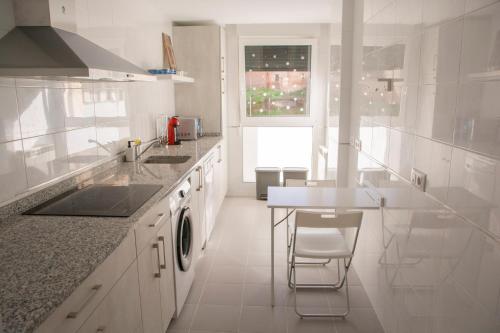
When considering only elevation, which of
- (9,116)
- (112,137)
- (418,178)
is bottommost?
(418,178)

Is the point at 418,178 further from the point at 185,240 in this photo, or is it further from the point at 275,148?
the point at 275,148

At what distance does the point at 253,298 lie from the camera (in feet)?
9.45

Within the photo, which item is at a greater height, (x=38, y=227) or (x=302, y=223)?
(x=38, y=227)

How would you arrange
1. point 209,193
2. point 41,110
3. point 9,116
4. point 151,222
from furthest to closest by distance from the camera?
point 209,193 < point 41,110 < point 151,222 < point 9,116

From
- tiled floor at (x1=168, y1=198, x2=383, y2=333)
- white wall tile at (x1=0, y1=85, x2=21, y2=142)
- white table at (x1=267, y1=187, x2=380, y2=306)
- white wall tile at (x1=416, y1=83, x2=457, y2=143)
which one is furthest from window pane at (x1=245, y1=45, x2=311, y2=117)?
white wall tile at (x1=0, y1=85, x2=21, y2=142)

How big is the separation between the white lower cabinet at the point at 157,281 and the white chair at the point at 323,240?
81 cm

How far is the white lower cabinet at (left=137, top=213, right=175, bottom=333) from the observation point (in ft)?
6.33

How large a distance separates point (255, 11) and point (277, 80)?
126cm

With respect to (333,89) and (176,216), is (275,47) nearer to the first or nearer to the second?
(333,89)

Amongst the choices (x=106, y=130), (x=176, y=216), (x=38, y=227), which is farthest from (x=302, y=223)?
(x=106, y=130)

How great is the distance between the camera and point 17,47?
5.51ft

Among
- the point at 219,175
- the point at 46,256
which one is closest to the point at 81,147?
the point at 46,256

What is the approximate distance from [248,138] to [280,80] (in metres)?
0.95

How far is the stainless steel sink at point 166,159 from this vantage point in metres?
3.36
